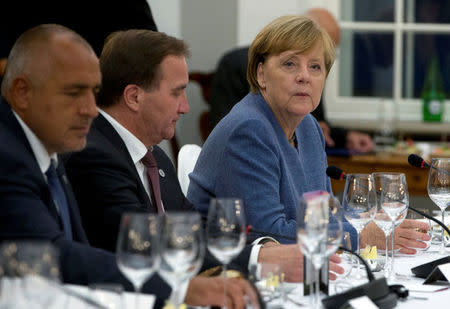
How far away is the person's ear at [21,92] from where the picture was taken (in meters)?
1.73

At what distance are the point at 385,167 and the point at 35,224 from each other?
338 centimetres

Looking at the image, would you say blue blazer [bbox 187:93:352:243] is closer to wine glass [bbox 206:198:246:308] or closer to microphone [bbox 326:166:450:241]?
microphone [bbox 326:166:450:241]

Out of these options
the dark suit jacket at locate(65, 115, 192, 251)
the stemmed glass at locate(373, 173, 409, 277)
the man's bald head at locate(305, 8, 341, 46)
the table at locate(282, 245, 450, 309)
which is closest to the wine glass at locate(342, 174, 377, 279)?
the stemmed glass at locate(373, 173, 409, 277)

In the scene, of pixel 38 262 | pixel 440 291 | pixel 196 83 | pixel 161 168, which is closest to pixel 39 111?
pixel 38 262

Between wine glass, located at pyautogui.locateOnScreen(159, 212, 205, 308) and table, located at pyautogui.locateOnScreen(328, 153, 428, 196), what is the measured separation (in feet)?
11.2

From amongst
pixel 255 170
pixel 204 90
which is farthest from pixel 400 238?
pixel 204 90

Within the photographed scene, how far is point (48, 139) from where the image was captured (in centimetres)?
176

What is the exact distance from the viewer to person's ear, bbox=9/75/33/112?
1.73 meters

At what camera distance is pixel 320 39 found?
2.62 metres

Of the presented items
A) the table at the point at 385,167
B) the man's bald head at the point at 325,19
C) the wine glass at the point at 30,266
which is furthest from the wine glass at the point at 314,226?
the man's bald head at the point at 325,19

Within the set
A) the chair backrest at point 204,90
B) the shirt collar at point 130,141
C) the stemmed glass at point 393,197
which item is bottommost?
the chair backrest at point 204,90

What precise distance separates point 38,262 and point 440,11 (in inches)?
193

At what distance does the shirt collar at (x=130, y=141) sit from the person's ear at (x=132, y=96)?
0.21ft

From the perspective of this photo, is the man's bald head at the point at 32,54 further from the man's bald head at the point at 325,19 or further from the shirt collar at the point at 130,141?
the man's bald head at the point at 325,19
